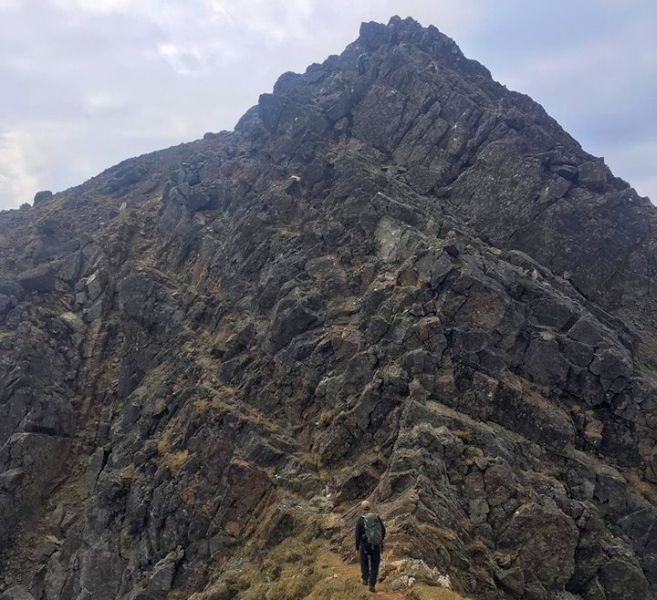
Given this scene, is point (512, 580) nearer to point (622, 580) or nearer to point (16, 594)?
point (622, 580)

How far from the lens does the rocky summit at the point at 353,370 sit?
22500 millimetres

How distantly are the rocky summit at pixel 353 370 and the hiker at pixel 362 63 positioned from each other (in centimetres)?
84

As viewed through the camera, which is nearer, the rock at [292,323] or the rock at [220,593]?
the rock at [220,593]

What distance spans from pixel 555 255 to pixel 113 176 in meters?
58.2

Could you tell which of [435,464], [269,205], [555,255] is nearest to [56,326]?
[269,205]

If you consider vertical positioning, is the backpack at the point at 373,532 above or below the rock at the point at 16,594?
above

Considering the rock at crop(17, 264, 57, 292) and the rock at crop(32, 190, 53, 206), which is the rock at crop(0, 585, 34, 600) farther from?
the rock at crop(32, 190, 53, 206)

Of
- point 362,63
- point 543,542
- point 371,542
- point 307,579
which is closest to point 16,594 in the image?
point 307,579

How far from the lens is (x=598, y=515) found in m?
23.3

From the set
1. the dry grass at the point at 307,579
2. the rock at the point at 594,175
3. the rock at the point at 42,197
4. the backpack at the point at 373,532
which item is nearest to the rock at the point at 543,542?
the dry grass at the point at 307,579

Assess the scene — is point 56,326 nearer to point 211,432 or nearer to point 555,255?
point 211,432

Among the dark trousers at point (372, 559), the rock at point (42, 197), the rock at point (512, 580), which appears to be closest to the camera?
the dark trousers at point (372, 559)

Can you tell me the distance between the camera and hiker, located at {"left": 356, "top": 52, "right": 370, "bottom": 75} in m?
58.0

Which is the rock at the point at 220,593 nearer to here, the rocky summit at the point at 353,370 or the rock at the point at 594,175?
the rocky summit at the point at 353,370
